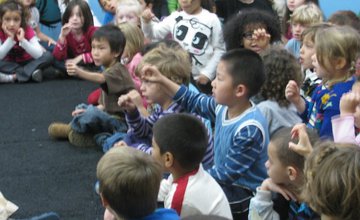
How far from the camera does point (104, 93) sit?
349 cm

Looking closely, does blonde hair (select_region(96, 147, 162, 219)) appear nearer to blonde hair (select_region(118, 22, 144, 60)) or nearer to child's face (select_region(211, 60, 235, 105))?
child's face (select_region(211, 60, 235, 105))

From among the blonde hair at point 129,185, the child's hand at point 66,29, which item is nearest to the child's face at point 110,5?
the child's hand at point 66,29

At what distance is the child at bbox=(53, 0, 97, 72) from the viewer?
4.66 m

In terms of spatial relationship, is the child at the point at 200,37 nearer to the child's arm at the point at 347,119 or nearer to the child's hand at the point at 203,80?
the child's hand at the point at 203,80

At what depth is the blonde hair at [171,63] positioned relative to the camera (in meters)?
2.58

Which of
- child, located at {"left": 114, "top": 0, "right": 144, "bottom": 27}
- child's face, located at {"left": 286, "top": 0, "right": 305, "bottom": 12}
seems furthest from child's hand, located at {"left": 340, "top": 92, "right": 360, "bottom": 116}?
child, located at {"left": 114, "top": 0, "right": 144, "bottom": 27}

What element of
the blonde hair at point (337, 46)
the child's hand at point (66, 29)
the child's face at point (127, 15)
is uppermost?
the blonde hair at point (337, 46)

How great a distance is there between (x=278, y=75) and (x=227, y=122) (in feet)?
1.50

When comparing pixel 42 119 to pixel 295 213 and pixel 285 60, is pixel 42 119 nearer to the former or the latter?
pixel 285 60

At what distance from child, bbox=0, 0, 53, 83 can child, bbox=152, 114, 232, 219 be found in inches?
116

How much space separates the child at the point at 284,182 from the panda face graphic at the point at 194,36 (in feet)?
6.77

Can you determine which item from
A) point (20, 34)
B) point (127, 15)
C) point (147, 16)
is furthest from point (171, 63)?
point (20, 34)

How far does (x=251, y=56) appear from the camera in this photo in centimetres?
225

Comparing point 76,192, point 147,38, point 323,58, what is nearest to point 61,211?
point 76,192
